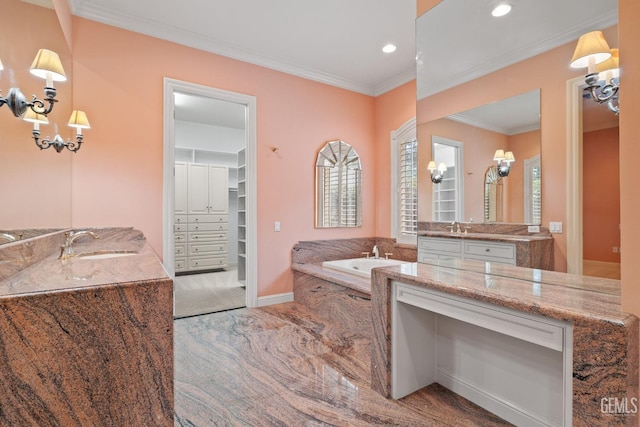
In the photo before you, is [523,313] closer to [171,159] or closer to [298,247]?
[298,247]

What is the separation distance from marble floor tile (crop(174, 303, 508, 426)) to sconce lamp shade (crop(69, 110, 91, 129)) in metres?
2.03

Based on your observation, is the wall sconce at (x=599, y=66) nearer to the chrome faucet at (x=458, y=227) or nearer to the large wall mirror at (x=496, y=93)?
the large wall mirror at (x=496, y=93)

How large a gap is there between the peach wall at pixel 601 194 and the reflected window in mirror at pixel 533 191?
209 millimetres

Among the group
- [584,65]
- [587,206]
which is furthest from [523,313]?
[584,65]

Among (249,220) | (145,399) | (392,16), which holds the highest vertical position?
(392,16)

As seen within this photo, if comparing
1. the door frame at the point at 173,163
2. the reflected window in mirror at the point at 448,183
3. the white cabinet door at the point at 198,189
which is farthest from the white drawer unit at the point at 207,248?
the reflected window in mirror at the point at 448,183

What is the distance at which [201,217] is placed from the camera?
6.07 metres

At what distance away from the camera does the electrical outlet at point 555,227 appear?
4.87 ft

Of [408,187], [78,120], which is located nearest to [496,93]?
[408,187]

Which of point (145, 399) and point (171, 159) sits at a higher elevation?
point (171, 159)

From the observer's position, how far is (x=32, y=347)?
3.30ft

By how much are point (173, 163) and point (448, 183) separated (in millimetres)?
2731

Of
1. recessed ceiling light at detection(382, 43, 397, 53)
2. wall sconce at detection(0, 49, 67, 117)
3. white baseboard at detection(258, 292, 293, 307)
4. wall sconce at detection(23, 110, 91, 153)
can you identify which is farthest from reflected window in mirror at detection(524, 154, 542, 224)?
white baseboard at detection(258, 292, 293, 307)

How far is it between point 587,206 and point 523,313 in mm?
568
